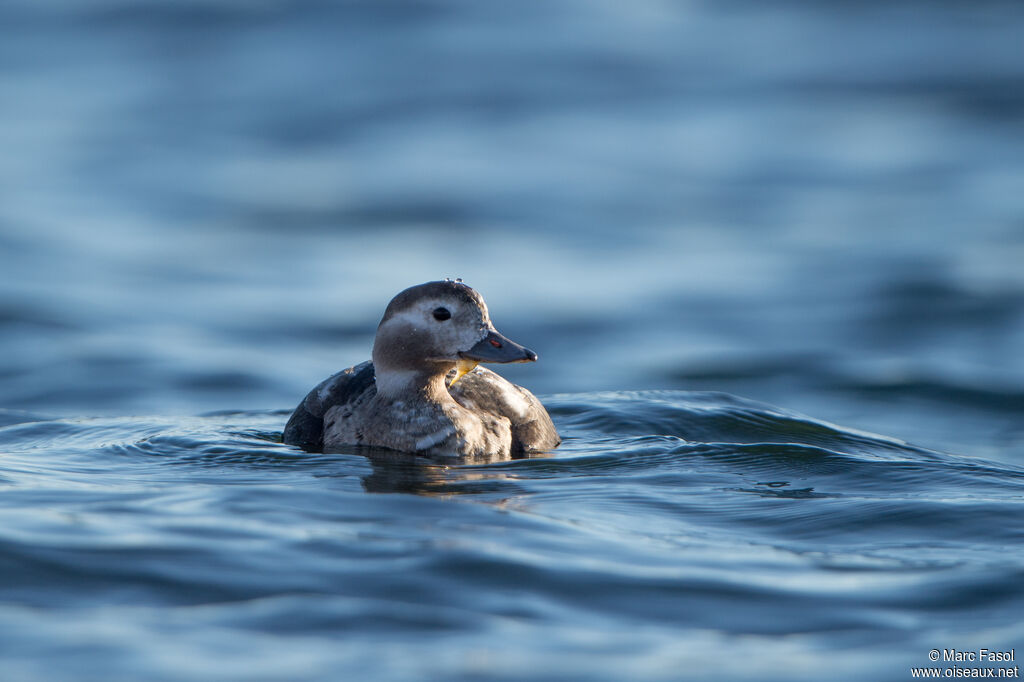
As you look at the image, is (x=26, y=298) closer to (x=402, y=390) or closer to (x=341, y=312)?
(x=341, y=312)

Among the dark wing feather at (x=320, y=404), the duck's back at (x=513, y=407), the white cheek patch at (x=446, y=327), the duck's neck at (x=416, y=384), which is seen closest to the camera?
the white cheek patch at (x=446, y=327)

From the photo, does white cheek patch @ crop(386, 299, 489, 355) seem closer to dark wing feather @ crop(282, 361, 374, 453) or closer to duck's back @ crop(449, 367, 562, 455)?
duck's back @ crop(449, 367, 562, 455)

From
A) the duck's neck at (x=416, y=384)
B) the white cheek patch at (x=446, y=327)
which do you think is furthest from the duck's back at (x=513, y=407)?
the white cheek patch at (x=446, y=327)

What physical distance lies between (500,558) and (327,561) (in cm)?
72

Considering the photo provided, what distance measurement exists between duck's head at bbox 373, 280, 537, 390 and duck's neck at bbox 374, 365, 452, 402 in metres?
0.13

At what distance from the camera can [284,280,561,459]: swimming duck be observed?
305 inches

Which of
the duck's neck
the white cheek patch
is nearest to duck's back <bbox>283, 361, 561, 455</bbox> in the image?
the duck's neck

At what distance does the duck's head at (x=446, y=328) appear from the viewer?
771 cm

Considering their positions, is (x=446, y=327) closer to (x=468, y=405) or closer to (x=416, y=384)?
(x=416, y=384)

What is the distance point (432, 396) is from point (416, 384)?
0.38 feet

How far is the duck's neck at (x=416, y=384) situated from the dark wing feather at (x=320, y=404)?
33 centimetres

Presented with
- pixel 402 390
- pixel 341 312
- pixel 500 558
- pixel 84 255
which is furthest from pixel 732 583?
pixel 84 255

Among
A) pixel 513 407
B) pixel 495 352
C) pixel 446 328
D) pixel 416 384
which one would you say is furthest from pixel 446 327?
pixel 513 407

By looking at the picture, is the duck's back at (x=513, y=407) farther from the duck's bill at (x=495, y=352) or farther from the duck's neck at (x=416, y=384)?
the duck's bill at (x=495, y=352)
